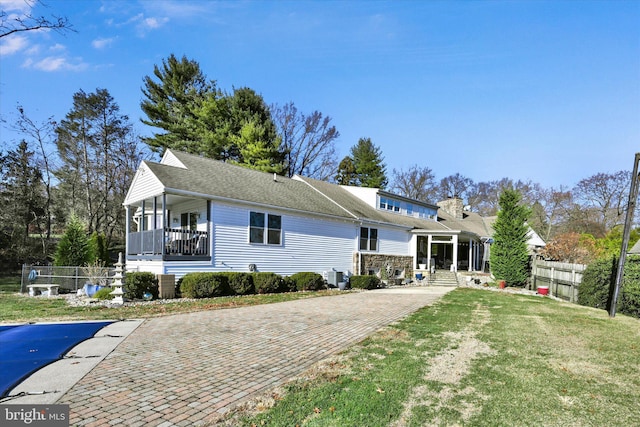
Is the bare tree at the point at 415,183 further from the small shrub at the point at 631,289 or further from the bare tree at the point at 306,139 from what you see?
the small shrub at the point at 631,289

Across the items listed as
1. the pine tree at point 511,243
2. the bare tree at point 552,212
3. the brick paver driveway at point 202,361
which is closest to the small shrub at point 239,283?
the brick paver driveway at point 202,361

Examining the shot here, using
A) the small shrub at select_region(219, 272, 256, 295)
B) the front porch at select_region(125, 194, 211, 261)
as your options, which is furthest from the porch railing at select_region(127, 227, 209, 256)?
the small shrub at select_region(219, 272, 256, 295)

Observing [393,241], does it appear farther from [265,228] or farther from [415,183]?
[415,183]

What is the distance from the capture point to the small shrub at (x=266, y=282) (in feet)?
47.6

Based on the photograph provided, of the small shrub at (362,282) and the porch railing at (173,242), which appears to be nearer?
the porch railing at (173,242)

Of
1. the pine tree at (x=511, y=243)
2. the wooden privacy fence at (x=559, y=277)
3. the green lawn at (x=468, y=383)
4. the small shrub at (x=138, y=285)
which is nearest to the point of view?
the green lawn at (x=468, y=383)

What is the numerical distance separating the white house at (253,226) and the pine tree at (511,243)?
3.55 m

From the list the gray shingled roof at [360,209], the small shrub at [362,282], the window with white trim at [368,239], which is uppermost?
the gray shingled roof at [360,209]

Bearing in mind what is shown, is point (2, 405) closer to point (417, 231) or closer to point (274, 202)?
point (274, 202)

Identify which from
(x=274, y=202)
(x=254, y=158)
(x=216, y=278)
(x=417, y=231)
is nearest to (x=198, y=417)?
(x=216, y=278)

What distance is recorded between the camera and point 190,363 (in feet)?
17.0

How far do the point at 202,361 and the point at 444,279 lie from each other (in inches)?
751

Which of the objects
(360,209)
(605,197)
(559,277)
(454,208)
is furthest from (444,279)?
(605,197)

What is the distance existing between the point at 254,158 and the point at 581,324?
25903 millimetres
